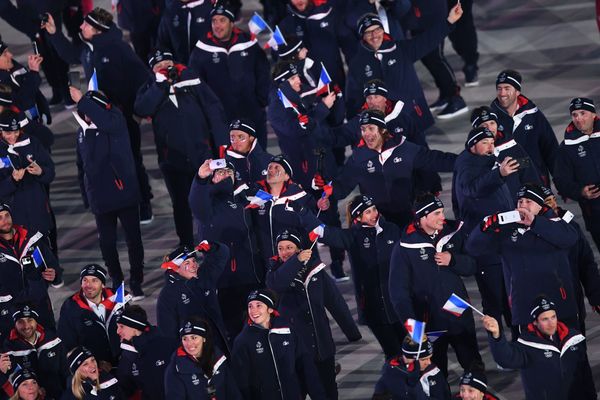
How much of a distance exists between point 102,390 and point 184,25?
570cm

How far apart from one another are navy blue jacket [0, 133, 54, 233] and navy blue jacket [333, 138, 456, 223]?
2732mm

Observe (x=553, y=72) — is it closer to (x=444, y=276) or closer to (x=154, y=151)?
(x=154, y=151)

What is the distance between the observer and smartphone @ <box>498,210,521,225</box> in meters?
14.1

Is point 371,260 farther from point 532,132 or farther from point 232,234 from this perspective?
point 532,132

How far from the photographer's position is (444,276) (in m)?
14.4

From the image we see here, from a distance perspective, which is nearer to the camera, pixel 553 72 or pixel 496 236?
pixel 496 236

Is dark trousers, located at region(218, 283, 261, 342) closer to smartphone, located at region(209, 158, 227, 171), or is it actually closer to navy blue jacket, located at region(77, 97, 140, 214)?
smartphone, located at region(209, 158, 227, 171)

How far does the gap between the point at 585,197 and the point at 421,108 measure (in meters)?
2.19

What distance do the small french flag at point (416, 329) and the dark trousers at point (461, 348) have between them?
1.01 metres

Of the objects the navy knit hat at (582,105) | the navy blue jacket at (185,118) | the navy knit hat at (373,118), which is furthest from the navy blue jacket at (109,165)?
the navy knit hat at (582,105)

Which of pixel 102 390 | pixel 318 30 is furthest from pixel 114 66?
pixel 102 390

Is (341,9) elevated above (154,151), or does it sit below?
above

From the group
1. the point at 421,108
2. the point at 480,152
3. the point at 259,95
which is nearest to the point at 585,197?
the point at 480,152

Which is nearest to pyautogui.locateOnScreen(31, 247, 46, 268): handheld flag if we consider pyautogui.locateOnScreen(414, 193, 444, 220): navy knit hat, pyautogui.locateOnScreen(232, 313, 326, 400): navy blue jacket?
pyautogui.locateOnScreen(232, 313, 326, 400): navy blue jacket
